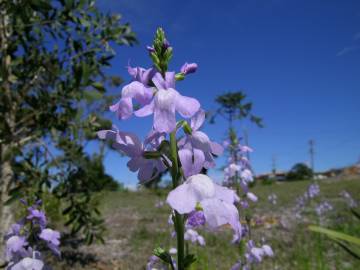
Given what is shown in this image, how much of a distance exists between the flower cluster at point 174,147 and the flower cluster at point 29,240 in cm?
121

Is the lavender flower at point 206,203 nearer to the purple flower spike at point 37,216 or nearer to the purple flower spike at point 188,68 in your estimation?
the purple flower spike at point 188,68

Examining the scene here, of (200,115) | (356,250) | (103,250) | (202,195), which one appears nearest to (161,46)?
(200,115)

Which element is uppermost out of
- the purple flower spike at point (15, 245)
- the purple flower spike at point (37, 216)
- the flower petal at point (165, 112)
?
the flower petal at point (165, 112)

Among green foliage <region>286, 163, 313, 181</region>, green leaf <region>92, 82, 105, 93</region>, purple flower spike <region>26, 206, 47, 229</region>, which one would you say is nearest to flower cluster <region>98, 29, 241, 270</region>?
purple flower spike <region>26, 206, 47, 229</region>

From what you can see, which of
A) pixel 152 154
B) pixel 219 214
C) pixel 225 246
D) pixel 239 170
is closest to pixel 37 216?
pixel 152 154

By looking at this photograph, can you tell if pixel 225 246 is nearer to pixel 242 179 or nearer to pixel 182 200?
pixel 242 179

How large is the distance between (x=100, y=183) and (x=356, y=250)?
7.31ft

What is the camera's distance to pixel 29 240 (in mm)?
2232

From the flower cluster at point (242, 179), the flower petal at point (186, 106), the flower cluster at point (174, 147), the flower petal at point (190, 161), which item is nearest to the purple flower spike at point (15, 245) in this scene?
the flower cluster at point (174, 147)

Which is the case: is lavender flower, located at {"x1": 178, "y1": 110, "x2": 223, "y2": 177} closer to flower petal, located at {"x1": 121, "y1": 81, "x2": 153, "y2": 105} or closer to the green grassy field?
flower petal, located at {"x1": 121, "y1": 81, "x2": 153, "y2": 105}

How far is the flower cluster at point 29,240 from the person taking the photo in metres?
2.04

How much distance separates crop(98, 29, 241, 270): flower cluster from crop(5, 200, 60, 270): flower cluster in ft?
3.98

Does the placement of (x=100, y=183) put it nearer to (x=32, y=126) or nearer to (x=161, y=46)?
(x=32, y=126)

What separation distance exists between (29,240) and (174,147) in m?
1.61
